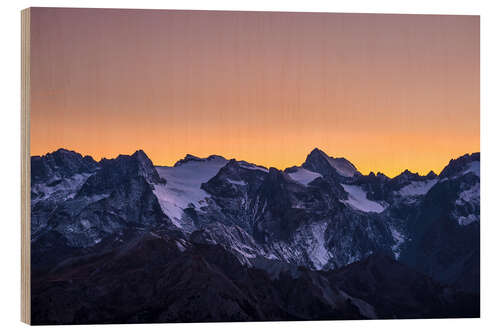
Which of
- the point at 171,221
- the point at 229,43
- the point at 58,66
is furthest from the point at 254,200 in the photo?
the point at 58,66

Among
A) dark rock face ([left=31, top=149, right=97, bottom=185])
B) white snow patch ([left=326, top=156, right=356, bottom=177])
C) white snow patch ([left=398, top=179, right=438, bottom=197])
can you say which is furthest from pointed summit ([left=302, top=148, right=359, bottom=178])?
dark rock face ([left=31, top=149, right=97, bottom=185])

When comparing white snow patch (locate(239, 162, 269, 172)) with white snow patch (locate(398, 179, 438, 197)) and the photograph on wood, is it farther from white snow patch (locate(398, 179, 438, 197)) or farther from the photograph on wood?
white snow patch (locate(398, 179, 438, 197))

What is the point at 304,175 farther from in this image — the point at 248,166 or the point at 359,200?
the point at 359,200

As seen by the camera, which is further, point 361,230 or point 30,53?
point 361,230

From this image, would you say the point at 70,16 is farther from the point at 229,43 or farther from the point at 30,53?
the point at 229,43

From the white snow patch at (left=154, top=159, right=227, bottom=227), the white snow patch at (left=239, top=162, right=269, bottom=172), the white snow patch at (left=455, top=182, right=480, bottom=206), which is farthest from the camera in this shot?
the white snow patch at (left=455, top=182, right=480, bottom=206)

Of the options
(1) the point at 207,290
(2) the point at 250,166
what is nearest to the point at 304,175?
(2) the point at 250,166
